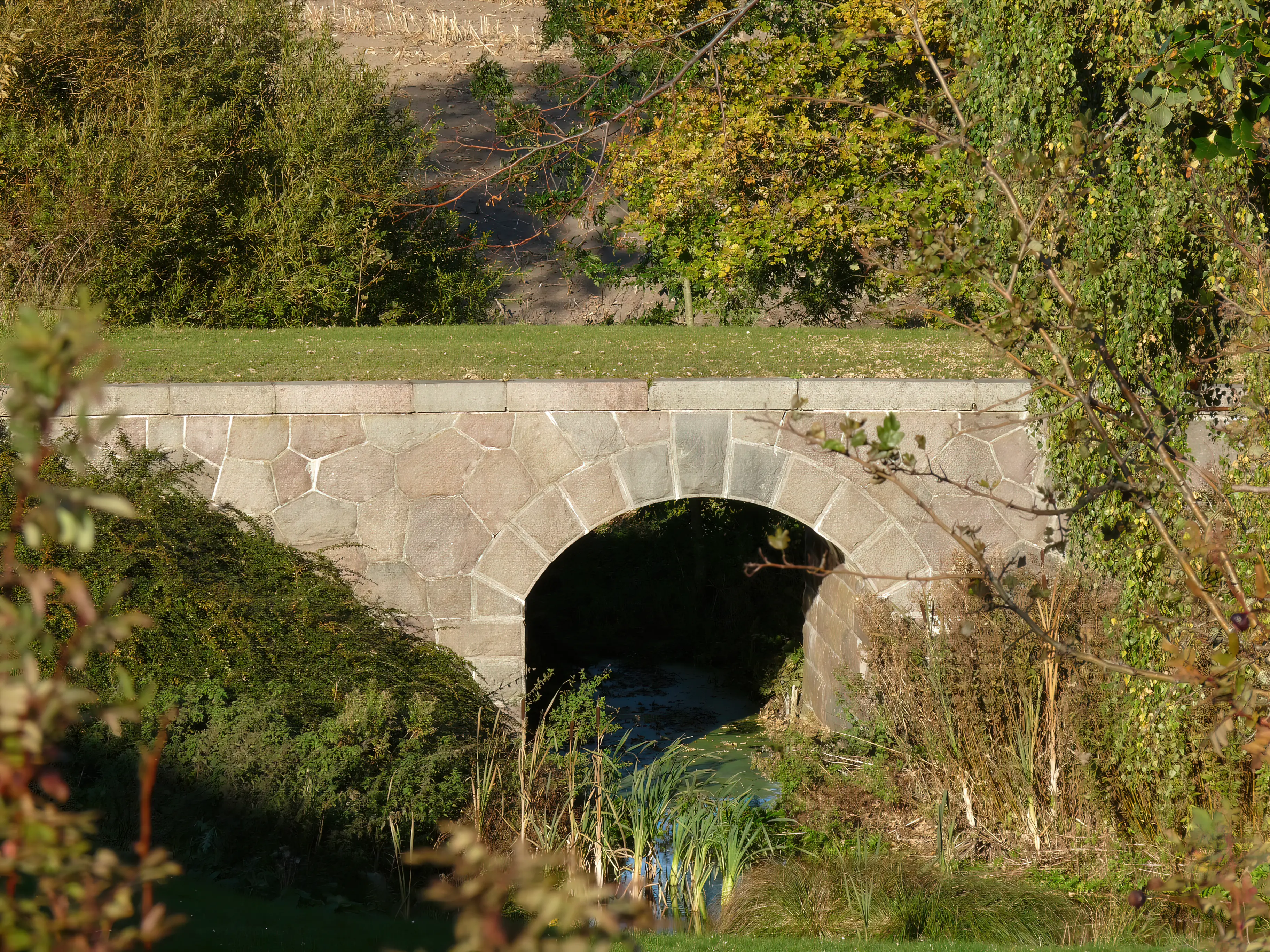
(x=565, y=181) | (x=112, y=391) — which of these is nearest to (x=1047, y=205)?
(x=112, y=391)

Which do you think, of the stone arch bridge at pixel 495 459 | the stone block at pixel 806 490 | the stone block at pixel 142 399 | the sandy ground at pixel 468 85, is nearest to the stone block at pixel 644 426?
the stone arch bridge at pixel 495 459

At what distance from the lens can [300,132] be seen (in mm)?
12188

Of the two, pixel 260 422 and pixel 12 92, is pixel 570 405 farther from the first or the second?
pixel 12 92

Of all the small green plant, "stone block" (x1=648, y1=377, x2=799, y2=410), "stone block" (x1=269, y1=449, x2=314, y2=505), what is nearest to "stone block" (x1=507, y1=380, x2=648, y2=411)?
"stone block" (x1=648, y1=377, x2=799, y2=410)

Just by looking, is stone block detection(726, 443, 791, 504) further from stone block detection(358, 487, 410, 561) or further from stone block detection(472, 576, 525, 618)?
stone block detection(358, 487, 410, 561)

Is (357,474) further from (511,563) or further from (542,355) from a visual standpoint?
(542,355)

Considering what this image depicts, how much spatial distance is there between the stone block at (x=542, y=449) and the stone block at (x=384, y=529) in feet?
2.27

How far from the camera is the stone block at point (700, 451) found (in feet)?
21.2

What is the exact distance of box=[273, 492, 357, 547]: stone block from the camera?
21.1 ft

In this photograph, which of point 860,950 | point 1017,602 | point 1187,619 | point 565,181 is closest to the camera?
point 860,950

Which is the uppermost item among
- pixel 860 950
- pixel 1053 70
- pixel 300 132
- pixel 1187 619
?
pixel 300 132

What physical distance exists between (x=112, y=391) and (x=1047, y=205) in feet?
15.8

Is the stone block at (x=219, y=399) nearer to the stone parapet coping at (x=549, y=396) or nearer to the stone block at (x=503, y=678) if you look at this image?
the stone parapet coping at (x=549, y=396)

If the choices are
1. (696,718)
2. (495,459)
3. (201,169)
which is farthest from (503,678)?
(201,169)
